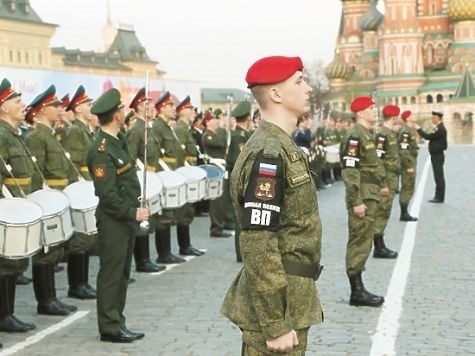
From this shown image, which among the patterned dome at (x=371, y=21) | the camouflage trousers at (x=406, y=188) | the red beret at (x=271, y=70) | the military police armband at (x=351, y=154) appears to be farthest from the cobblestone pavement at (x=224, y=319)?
the patterned dome at (x=371, y=21)

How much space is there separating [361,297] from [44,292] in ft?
9.39

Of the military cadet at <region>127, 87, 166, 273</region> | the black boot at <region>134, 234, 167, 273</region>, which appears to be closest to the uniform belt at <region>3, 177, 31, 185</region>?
the military cadet at <region>127, 87, 166, 273</region>

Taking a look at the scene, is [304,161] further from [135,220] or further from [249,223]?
[135,220]

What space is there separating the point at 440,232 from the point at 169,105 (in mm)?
4906

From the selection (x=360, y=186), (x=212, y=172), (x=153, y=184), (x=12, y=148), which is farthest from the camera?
(x=212, y=172)

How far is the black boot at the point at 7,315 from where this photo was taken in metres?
8.27

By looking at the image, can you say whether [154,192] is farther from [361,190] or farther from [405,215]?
[405,215]

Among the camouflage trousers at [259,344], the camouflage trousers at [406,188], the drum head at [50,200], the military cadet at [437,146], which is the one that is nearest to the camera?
the camouflage trousers at [259,344]

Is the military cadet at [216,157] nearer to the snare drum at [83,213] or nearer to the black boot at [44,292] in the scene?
the snare drum at [83,213]

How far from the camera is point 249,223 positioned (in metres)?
4.28

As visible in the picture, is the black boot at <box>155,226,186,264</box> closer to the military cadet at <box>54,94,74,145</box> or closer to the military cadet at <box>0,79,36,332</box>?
the military cadet at <box>54,94,74,145</box>

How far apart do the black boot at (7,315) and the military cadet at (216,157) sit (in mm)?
6718

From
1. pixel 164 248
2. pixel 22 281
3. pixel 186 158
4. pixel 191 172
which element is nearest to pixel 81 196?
pixel 22 281

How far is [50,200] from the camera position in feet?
28.4
